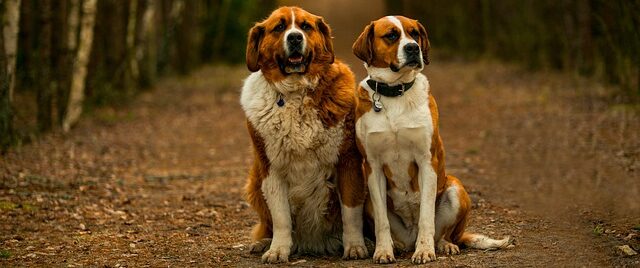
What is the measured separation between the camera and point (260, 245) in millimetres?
6684

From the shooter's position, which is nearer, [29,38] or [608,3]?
[608,3]

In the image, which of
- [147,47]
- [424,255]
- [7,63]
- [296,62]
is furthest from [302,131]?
[147,47]

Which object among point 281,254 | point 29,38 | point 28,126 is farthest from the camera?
point 29,38

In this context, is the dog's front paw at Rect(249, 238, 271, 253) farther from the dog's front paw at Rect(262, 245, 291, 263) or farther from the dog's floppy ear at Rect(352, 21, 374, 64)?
the dog's floppy ear at Rect(352, 21, 374, 64)

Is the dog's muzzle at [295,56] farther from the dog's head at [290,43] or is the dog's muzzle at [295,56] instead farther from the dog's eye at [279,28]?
the dog's eye at [279,28]

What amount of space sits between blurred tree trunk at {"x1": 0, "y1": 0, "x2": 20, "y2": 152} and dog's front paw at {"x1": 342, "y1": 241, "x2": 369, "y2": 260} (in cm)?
577

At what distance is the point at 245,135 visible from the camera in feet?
48.5

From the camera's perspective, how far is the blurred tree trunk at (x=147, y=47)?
1983 centimetres

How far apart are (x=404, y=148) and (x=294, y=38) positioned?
3.65ft

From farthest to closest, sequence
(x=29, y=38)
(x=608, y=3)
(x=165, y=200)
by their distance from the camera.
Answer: (x=29, y=38), (x=608, y=3), (x=165, y=200)

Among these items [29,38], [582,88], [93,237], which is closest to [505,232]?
[93,237]

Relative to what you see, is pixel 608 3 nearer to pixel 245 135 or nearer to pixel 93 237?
pixel 245 135

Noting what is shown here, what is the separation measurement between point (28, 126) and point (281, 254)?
783 centimetres

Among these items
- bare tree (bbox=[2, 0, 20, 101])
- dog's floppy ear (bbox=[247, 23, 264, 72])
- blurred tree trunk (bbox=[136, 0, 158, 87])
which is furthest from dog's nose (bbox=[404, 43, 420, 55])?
blurred tree trunk (bbox=[136, 0, 158, 87])
